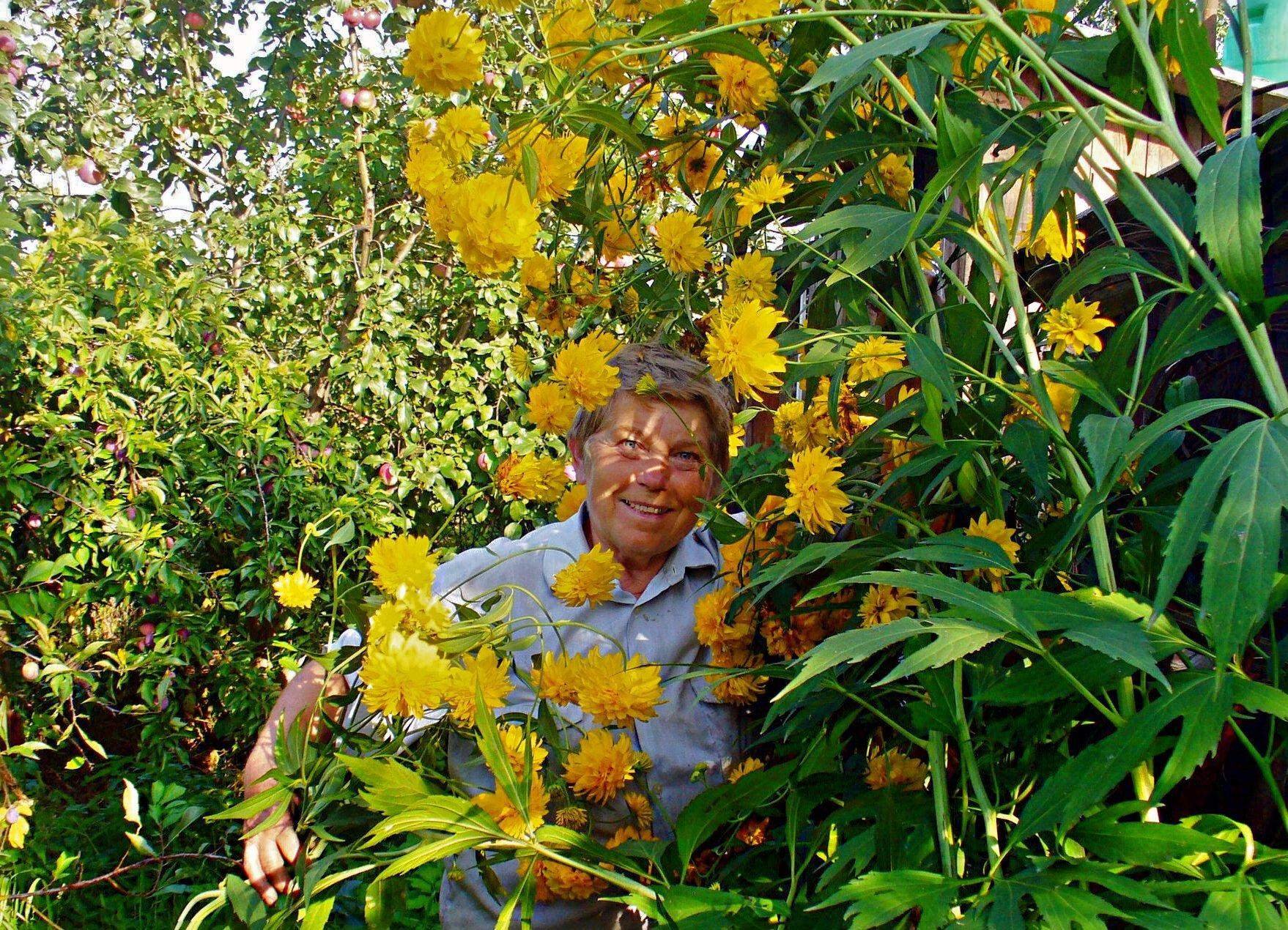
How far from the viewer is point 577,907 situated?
1.73m

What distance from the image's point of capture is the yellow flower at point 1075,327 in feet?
3.64

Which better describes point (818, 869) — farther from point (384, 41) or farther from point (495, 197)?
point (384, 41)

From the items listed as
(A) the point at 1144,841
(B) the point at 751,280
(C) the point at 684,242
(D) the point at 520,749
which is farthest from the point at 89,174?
(A) the point at 1144,841

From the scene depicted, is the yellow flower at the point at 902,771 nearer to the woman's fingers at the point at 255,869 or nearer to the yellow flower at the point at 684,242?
the yellow flower at the point at 684,242

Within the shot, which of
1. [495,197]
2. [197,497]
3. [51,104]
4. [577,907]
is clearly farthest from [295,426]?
[495,197]

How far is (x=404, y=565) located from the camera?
1212 millimetres

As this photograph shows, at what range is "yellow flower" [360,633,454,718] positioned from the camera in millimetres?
1116

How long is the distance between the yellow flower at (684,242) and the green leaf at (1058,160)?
56 cm

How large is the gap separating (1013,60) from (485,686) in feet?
2.74

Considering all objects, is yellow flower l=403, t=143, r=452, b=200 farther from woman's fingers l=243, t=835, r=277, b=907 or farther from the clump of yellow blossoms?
woman's fingers l=243, t=835, r=277, b=907

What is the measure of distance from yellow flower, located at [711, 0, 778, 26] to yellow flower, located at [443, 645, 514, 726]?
0.69 meters

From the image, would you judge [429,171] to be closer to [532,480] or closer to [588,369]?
[588,369]

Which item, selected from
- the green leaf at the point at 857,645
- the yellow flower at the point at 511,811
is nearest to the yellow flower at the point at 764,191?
the green leaf at the point at 857,645

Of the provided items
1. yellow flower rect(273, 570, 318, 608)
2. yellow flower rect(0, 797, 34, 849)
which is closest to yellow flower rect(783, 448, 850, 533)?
yellow flower rect(273, 570, 318, 608)
